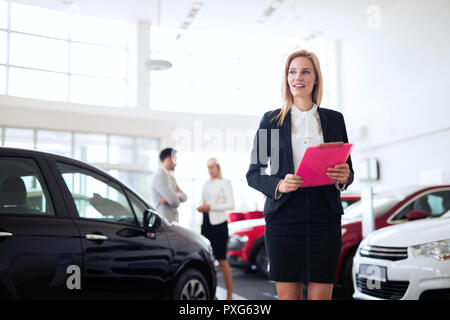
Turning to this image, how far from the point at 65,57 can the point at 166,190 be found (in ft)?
43.1

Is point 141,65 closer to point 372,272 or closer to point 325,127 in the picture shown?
point 372,272

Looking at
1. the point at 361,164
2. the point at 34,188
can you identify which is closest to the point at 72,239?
the point at 34,188

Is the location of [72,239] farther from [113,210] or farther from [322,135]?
[322,135]

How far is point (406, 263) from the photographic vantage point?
4258 millimetres

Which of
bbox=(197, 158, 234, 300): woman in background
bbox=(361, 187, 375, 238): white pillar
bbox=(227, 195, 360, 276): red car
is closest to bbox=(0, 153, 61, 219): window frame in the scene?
bbox=(197, 158, 234, 300): woman in background

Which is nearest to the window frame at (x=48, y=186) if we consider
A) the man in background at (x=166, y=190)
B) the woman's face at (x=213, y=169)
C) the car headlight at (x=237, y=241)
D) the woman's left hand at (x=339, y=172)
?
the woman's left hand at (x=339, y=172)

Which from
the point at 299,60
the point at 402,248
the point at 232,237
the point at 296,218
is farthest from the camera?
the point at 232,237

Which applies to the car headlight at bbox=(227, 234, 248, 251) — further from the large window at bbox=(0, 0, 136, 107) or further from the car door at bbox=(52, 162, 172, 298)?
the large window at bbox=(0, 0, 136, 107)

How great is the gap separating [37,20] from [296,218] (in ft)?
53.8

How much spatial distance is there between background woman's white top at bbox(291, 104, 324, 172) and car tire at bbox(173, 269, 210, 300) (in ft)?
6.55

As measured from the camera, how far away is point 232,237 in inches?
333

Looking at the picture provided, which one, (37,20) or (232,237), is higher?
(37,20)

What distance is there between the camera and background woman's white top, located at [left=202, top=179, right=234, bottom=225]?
18.5ft

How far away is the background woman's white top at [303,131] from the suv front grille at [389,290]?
8.62ft
